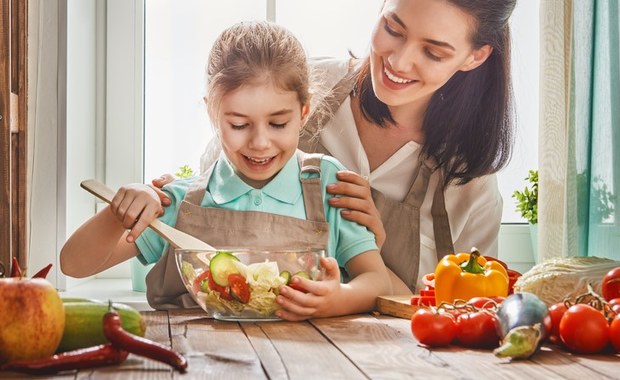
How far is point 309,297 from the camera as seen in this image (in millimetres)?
1604

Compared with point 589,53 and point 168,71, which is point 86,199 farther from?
point 589,53

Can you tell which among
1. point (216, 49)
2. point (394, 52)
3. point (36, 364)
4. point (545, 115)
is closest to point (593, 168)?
point (545, 115)

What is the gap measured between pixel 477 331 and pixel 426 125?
117 cm

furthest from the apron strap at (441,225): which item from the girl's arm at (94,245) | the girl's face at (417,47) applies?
the girl's arm at (94,245)

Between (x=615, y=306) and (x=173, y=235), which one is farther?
(x=173, y=235)

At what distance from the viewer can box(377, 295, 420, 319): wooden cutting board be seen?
1.71 m

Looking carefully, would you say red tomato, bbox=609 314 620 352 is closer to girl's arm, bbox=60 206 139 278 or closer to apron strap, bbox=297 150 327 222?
apron strap, bbox=297 150 327 222

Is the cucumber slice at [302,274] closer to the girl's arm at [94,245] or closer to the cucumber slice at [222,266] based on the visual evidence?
the cucumber slice at [222,266]

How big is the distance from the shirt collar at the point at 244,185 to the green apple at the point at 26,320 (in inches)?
31.2

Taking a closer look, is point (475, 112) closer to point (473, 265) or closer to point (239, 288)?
point (473, 265)

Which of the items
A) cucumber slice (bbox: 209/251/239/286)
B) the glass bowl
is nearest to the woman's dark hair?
the glass bowl

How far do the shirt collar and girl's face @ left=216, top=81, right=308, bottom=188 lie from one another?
0.07m

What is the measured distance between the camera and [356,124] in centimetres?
252

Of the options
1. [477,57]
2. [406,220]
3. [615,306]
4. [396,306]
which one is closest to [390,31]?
[477,57]
